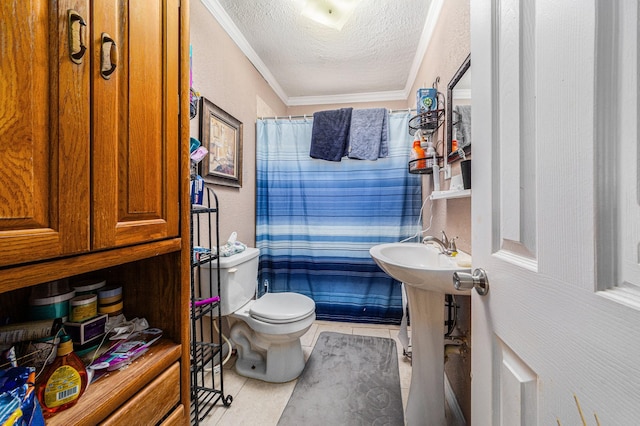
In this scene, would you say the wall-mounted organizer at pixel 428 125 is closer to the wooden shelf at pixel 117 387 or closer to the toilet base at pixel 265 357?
the toilet base at pixel 265 357

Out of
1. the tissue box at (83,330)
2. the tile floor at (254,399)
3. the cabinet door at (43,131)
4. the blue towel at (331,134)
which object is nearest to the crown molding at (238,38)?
the blue towel at (331,134)

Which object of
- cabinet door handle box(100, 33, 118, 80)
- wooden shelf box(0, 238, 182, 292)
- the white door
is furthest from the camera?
cabinet door handle box(100, 33, 118, 80)

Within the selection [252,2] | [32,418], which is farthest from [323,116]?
[32,418]

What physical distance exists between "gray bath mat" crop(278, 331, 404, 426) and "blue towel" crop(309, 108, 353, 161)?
1.56 metres

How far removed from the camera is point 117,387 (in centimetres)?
59

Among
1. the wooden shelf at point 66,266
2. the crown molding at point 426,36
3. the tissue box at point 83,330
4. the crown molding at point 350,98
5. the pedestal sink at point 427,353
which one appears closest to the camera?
the wooden shelf at point 66,266

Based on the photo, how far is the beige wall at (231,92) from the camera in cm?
155

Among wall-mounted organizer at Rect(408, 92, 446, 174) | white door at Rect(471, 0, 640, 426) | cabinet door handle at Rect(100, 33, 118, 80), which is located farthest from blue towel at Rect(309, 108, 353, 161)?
cabinet door handle at Rect(100, 33, 118, 80)

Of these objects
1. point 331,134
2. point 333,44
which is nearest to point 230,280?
point 331,134

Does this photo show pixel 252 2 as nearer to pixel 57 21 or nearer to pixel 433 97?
pixel 433 97

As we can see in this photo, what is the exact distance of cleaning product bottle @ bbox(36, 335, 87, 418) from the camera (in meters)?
0.52

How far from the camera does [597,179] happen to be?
31 centimetres

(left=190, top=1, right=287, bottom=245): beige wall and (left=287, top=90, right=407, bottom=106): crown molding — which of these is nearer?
(left=190, top=1, right=287, bottom=245): beige wall

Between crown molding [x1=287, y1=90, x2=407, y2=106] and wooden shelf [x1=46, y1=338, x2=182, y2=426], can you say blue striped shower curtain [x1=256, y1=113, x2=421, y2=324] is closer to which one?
crown molding [x1=287, y1=90, x2=407, y2=106]
